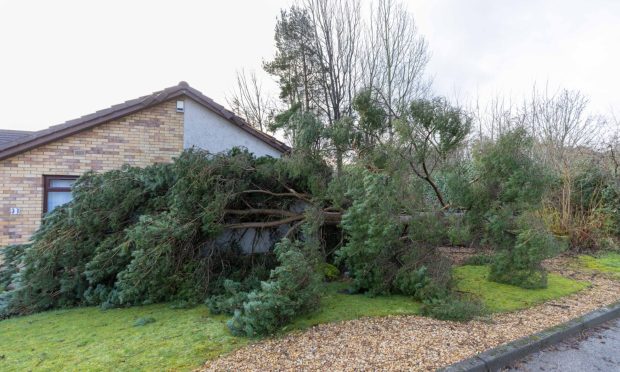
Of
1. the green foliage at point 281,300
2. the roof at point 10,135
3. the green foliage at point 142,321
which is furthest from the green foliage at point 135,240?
the roof at point 10,135

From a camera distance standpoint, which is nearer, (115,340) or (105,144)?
(115,340)

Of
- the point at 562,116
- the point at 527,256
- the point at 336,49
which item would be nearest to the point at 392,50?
the point at 336,49

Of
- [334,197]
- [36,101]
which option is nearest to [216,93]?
[36,101]

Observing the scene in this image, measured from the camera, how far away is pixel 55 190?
7.50 meters

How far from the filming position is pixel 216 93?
66.2 feet

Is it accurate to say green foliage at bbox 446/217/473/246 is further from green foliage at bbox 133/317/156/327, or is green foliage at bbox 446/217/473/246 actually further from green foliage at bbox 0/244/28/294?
green foliage at bbox 0/244/28/294

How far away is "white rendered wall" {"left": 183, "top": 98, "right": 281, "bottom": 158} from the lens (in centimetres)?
848

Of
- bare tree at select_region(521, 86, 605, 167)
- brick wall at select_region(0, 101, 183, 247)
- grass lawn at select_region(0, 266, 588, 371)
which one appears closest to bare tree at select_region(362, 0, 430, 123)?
bare tree at select_region(521, 86, 605, 167)

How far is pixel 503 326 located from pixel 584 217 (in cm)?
837

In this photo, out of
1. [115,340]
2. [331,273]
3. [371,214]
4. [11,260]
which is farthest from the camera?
[331,273]

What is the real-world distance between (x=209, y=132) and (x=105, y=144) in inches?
94.3

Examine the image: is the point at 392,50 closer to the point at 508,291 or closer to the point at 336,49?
the point at 336,49

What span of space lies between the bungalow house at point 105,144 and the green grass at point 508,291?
5.64 meters

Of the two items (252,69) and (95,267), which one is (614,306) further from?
(252,69)
